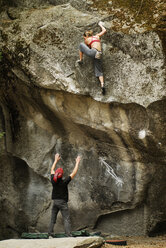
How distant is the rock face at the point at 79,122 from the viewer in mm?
9383

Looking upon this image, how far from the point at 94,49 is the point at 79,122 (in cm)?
240

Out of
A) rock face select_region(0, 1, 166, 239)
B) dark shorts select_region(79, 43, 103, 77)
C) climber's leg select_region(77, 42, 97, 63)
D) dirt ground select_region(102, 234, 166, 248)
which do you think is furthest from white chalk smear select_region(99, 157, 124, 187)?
climber's leg select_region(77, 42, 97, 63)

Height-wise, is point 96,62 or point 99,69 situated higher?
point 96,62

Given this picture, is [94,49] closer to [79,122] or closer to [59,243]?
[79,122]

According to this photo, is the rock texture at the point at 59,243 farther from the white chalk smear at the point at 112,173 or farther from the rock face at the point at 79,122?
the rock face at the point at 79,122

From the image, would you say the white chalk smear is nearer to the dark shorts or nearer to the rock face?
the rock face

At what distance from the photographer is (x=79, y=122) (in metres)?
10.6

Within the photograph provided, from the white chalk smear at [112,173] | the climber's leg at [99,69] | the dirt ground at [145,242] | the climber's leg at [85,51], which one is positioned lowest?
the dirt ground at [145,242]

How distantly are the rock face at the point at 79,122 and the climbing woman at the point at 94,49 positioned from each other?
0.23m

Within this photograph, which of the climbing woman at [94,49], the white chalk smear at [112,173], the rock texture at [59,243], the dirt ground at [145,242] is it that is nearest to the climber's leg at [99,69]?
the climbing woman at [94,49]

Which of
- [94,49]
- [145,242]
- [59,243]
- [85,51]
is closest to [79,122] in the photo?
[85,51]

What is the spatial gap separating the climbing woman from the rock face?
233 mm

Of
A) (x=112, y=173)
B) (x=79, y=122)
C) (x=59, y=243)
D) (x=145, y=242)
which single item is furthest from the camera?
(x=112, y=173)

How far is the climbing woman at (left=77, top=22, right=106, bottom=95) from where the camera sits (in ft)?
30.4
